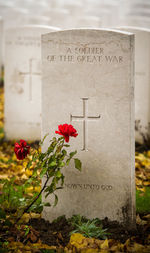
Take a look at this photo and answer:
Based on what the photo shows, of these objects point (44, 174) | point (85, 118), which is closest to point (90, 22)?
point (85, 118)

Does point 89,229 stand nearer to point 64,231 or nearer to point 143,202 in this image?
point 64,231

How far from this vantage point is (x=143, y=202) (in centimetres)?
300

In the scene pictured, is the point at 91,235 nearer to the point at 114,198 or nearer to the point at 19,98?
the point at 114,198

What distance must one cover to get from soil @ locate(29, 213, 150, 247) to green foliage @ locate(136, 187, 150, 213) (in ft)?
0.90

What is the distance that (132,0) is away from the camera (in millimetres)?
13297

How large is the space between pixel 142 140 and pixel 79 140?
236cm

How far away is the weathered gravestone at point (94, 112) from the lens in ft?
8.45

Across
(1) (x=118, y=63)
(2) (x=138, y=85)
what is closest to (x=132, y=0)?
(2) (x=138, y=85)

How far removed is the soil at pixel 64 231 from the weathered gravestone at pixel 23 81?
2.60 metres

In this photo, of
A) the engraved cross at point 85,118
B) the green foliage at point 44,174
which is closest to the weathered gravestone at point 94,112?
the engraved cross at point 85,118

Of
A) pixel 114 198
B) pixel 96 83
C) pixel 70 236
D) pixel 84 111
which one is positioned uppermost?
pixel 96 83

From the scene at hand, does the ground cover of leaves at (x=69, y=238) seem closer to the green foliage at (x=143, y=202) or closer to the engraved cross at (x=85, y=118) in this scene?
the green foliage at (x=143, y=202)

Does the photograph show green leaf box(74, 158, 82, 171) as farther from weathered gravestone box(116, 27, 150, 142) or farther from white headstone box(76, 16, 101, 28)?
white headstone box(76, 16, 101, 28)

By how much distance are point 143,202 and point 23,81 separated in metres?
2.82
